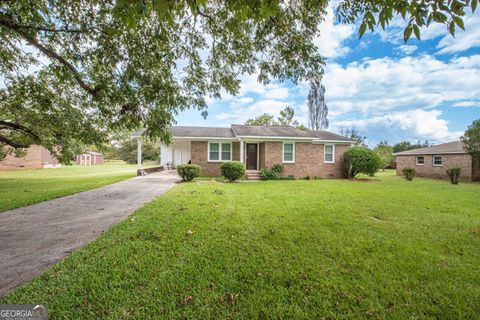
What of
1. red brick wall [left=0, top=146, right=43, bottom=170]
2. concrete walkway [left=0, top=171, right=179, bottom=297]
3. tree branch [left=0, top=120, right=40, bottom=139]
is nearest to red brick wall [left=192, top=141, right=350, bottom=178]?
concrete walkway [left=0, top=171, right=179, bottom=297]

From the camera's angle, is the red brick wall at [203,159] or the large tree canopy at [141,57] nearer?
the large tree canopy at [141,57]

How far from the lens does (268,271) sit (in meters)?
3.00

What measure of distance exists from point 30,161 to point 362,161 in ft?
121

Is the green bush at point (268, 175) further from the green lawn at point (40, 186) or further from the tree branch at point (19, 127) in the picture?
the tree branch at point (19, 127)

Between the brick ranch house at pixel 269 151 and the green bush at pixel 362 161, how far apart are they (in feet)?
3.31

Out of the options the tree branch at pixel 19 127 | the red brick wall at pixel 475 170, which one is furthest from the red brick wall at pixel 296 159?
the red brick wall at pixel 475 170

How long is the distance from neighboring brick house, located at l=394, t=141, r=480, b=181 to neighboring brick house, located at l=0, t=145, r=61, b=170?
3937cm

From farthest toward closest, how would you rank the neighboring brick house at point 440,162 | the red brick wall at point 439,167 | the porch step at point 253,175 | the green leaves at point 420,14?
1. the red brick wall at point 439,167
2. the neighboring brick house at point 440,162
3. the porch step at point 253,175
4. the green leaves at point 420,14

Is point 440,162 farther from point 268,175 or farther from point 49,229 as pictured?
point 49,229

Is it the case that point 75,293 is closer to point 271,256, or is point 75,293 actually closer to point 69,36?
point 271,256

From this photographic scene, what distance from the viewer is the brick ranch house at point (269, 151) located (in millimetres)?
15969

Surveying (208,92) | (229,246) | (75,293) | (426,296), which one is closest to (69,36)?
(208,92)

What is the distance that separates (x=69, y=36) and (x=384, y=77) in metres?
18.9

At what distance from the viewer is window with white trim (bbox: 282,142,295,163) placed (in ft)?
53.6
